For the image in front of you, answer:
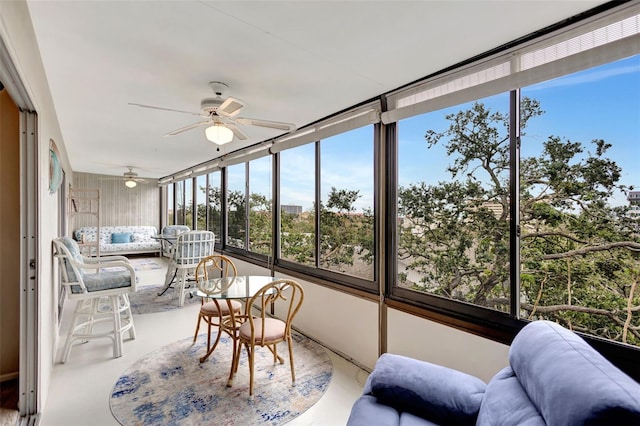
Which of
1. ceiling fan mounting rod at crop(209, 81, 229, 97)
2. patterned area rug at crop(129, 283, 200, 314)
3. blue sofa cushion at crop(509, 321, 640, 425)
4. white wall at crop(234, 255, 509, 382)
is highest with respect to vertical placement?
ceiling fan mounting rod at crop(209, 81, 229, 97)

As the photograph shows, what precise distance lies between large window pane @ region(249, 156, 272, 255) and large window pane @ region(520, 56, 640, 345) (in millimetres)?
3187

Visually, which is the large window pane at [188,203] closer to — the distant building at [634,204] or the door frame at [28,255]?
the door frame at [28,255]

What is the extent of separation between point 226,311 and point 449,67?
9.34 feet

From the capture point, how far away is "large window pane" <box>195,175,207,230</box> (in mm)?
6613

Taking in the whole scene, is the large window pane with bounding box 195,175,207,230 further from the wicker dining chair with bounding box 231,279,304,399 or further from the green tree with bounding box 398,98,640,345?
the green tree with bounding box 398,98,640,345

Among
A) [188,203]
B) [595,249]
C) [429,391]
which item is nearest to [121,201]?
[188,203]

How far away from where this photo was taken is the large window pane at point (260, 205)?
4344 mm

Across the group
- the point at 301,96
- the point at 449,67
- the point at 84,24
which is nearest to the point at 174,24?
the point at 84,24

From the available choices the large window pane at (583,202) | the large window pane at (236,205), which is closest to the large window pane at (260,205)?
the large window pane at (236,205)

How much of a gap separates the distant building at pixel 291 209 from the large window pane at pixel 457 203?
5.08 feet

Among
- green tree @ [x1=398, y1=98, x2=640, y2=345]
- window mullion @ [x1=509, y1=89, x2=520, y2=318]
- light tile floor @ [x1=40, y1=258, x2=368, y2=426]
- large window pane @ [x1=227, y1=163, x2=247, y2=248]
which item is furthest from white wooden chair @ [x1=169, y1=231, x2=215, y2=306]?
window mullion @ [x1=509, y1=89, x2=520, y2=318]

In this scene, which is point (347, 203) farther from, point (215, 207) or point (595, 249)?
point (215, 207)

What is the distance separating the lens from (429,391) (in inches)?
55.5

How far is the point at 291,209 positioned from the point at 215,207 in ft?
9.34
